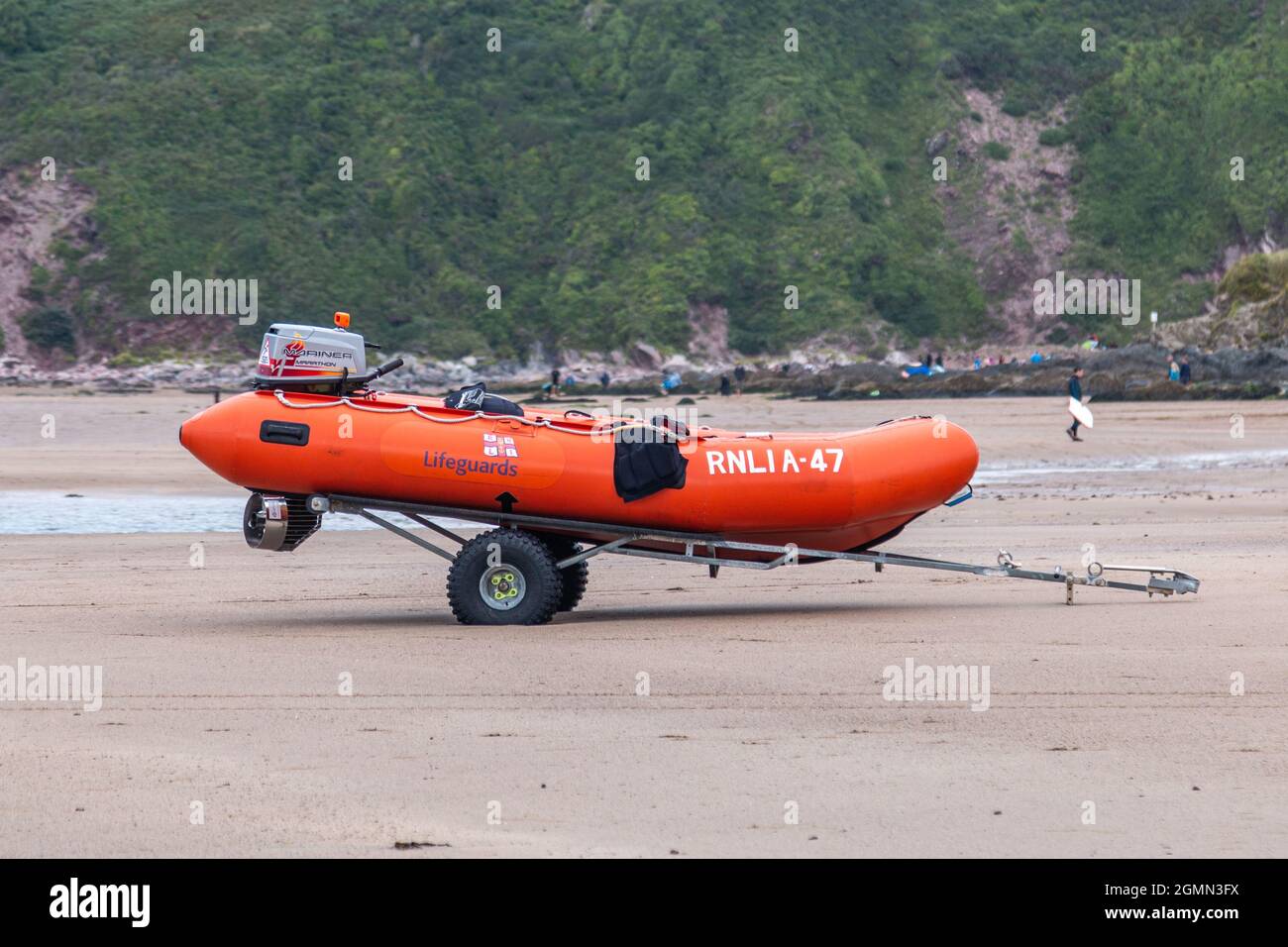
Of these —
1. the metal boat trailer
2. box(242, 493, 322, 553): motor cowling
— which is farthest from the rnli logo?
box(242, 493, 322, 553): motor cowling

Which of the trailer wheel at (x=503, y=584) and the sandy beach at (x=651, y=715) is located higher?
the trailer wheel at (x=503, y=584)

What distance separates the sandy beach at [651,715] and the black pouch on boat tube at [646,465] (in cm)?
85

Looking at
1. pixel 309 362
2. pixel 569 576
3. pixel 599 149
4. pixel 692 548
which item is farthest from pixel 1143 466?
pixel 599 149

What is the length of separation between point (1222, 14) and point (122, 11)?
47.7m

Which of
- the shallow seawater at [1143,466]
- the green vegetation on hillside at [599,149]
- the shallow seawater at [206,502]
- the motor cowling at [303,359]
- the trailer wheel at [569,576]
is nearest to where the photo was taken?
the motor cowling at [303,359]

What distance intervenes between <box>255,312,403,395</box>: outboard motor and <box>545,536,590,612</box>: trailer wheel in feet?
5.16

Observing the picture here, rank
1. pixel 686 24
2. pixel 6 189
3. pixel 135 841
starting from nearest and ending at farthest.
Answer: pixel 135 841
pixel 6 189
pixel 686 24

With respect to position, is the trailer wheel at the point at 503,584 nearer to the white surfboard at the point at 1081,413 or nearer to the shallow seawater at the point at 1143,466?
the shallow seawater at the point at 1143,466

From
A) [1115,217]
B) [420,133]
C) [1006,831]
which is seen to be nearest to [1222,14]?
[1115,217]

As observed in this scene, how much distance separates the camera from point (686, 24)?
6981cm

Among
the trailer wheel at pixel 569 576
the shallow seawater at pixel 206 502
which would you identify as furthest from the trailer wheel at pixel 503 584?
the shallow seawater at pixel 206 502

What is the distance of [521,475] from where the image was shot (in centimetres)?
1030

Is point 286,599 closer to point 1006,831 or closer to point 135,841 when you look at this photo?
point 135,841

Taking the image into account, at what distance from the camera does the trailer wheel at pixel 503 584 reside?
10133mm
